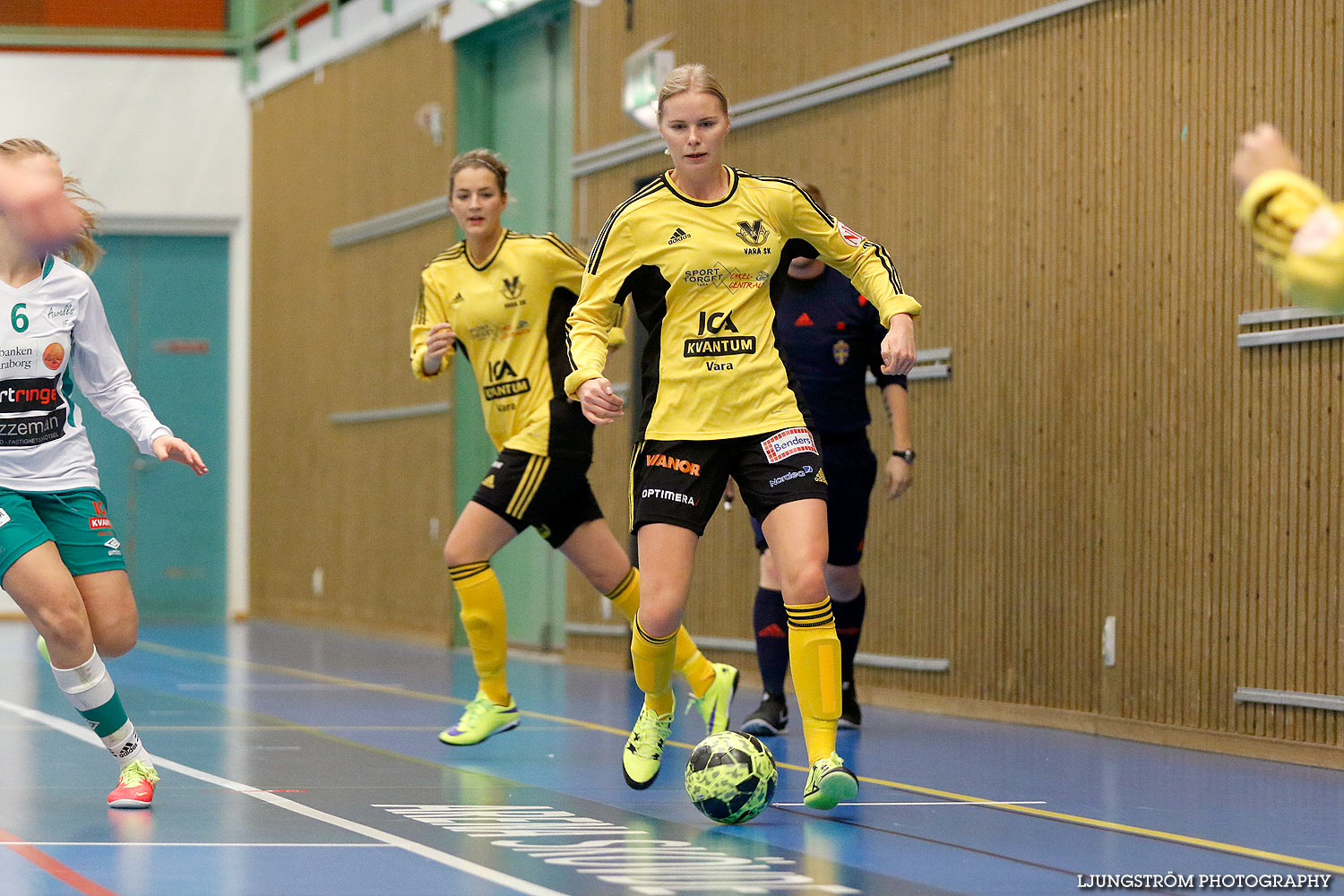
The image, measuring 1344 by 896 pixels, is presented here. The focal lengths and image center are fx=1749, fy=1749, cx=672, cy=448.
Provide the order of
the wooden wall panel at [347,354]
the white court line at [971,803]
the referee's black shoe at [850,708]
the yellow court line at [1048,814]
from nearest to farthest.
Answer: the yellow court line at [1048,814]
the white court line at [971,803]
the referee's black shoe at [850,708]
the wooden wall panel at [347,354]

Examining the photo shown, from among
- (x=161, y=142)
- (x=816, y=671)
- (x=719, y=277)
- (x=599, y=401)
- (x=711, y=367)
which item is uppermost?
(x=161, y=142)

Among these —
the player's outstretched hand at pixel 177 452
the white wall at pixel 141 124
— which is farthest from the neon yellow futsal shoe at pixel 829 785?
the white wall at pixel 141 124

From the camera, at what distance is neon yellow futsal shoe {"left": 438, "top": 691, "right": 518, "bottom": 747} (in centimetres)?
666

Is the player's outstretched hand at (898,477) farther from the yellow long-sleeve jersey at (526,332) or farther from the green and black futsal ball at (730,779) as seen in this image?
the green and black futsal ball at (730,779)

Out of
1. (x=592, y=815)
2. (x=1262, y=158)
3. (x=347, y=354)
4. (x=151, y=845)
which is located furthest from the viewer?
(x=347, y=354)

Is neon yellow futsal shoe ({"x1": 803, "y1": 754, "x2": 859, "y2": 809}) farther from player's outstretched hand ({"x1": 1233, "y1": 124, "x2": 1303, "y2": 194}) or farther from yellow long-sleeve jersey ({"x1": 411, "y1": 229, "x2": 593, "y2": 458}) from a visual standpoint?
player's outstretched hand ({"x1": 1233, "y1": 124, "x2": 1303, "y2": 194})

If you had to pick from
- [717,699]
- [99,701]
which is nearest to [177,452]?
[99,701]

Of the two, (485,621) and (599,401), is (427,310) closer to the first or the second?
(485,621)

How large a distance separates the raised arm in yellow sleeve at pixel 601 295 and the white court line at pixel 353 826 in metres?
1.33

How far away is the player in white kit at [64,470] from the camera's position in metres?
4.80

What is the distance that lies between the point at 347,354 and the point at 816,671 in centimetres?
1156

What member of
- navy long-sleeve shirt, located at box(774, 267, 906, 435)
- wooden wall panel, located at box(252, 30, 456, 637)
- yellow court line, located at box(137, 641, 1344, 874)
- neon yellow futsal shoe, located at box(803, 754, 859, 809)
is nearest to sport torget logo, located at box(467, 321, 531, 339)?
navy long-sleeve shirt, located at box(774, 267, 906, 435)

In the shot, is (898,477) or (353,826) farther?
(898,477)

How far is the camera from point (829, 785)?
15.4ft
